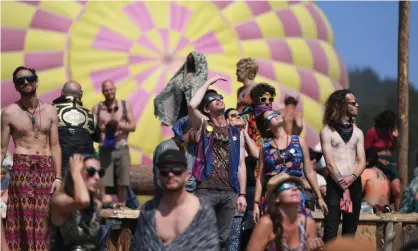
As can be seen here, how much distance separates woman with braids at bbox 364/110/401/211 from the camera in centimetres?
1462

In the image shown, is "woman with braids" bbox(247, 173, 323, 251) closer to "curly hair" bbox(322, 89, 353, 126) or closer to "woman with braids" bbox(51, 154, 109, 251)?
"woman with braids" bbox(51, 154, 109, 251)

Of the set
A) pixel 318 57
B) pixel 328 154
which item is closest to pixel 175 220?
pixel 328 154

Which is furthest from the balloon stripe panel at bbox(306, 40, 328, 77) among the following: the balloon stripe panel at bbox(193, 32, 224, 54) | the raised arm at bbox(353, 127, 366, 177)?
the raised arm at bbox(353, 127, 366, 177)

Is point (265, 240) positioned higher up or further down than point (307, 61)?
further down

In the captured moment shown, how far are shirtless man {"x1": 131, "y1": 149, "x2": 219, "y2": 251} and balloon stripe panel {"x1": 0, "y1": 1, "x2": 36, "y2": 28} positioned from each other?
38.9 feet

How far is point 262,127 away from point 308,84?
1038 cm

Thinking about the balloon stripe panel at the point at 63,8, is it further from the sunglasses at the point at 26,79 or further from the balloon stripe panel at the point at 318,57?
the sunglasses at the point at 26,79

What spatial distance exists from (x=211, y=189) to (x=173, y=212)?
84.1 inches

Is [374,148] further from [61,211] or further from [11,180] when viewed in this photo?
[61,211]

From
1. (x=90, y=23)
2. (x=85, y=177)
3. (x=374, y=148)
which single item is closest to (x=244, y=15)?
(x=90, y=23)

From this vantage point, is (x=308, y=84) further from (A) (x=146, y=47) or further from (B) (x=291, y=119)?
(B) (x=291, y=119)

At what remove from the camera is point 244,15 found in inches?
851

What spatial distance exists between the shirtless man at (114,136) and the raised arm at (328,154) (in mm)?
3333

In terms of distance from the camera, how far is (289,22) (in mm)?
21953
